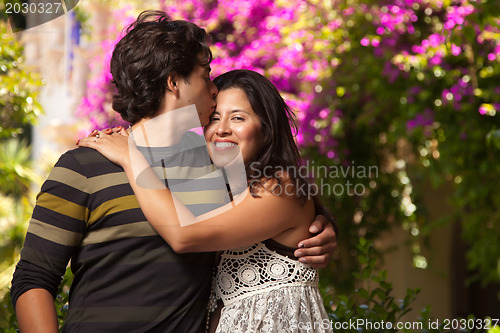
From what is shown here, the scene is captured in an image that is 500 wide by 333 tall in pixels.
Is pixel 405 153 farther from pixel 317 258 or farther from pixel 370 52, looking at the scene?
pixel 317 258

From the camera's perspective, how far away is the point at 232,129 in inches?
82.6

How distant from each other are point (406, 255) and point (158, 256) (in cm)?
480

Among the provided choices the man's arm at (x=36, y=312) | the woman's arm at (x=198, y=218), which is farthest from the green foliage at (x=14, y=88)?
the man's arm at (x=36, y=312)

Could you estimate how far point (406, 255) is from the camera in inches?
239

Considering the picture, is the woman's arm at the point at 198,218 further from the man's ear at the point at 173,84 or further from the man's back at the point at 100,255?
the man's ear at the point at 173,84

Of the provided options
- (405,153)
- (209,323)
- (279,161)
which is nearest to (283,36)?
(405,153)

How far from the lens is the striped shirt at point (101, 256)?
1.62m

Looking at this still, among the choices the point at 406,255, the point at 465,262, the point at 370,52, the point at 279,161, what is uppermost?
the point at 279,161

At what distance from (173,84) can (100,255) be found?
589mm

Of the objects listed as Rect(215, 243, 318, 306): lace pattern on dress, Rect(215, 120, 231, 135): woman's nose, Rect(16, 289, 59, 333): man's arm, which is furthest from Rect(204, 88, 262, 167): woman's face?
Rect(16, 289, 59, 333): man's arm

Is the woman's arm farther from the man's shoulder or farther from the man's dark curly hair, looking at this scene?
the man's dark curly hair

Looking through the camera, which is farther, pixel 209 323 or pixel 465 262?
pixel 465 262

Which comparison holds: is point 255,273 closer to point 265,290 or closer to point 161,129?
point 265,290

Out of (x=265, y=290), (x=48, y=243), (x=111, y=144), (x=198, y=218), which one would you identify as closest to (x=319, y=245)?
(x=265, y=290)
